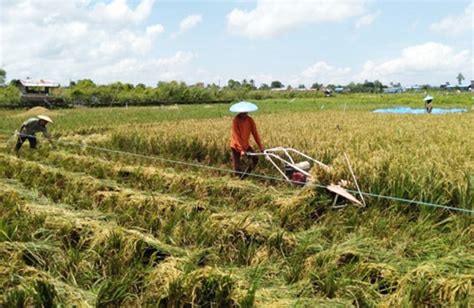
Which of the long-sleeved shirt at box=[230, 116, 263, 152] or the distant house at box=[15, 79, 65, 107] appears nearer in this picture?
the long-sleeved shirt at box=[230, 116, 263, 152]

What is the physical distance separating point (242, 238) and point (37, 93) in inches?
1689

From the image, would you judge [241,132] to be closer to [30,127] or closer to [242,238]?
[242,238]

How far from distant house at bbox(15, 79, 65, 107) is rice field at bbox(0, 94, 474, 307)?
27.7m

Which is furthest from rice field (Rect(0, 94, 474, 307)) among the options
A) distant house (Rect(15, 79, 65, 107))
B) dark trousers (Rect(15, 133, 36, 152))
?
distant house (Rect(15, 79, 65, 107))

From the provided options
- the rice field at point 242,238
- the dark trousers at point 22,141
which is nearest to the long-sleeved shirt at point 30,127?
the dark trousers at point 22,141

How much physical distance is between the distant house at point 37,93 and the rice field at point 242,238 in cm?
2773

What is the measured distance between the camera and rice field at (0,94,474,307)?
10.9 feet

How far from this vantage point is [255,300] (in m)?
3.21

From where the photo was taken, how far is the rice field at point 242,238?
3.31 metres

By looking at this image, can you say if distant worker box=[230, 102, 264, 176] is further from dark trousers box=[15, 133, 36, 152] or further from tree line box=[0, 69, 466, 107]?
tree line box=[0, 69, 466, 107]

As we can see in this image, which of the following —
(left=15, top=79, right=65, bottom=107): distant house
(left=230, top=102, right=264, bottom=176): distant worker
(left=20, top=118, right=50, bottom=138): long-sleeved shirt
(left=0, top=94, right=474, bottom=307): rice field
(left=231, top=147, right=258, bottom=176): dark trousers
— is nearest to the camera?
(left=0, top=94, right=474, bottom=307): rice field

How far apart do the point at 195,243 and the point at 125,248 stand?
739 millimetres

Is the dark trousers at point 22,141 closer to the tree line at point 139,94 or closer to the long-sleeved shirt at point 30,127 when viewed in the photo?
the long-sleeved shirt at point 30,127

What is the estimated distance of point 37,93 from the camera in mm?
42969
